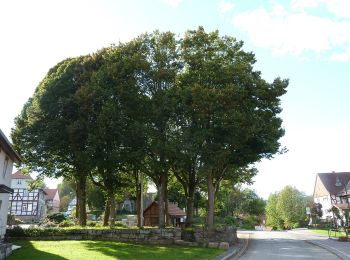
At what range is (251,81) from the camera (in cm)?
3014

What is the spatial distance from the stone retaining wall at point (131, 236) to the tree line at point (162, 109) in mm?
2395

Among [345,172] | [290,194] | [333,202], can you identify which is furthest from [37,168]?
[345,172]

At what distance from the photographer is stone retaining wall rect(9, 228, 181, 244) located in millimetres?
28719

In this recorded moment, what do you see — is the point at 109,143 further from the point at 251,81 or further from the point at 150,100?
the point at 251,81

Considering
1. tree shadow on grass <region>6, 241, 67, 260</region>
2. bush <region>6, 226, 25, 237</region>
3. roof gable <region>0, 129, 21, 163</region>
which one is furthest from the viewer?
bush <region>6, 226, 25, 237</region>

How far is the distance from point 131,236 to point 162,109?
10.2 metres

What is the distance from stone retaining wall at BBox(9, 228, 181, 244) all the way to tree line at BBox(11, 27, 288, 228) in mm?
2395

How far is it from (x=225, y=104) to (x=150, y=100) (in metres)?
6.12

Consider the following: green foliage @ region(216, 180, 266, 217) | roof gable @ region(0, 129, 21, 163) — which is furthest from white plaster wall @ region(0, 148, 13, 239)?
green foliage @ region(216, 180, 266, 217)

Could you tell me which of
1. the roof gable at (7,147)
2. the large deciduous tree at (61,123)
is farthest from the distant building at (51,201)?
the roof gable at (7,147)

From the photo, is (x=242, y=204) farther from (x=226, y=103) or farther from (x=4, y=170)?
(x=4, y=170)

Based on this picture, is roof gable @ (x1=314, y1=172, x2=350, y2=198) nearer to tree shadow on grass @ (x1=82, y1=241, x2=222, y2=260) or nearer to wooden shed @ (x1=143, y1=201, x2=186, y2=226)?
wooden shed @ (x1=143, y1=201, x2=186, y2=226)

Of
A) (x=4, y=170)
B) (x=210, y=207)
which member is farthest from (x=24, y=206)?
(x=210, y=207)

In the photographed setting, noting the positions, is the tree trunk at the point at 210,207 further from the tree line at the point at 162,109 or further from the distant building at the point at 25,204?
the distant building at the point at 25,204
